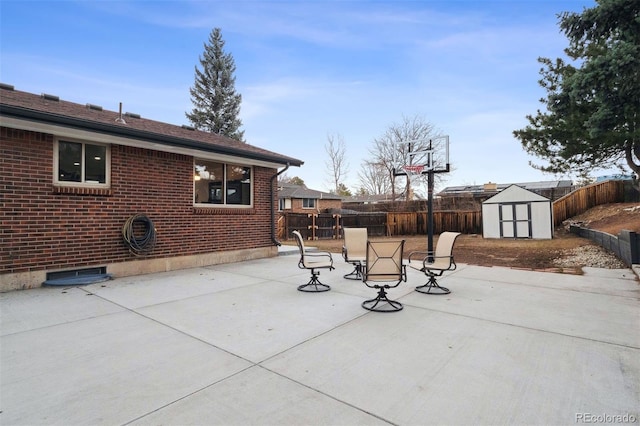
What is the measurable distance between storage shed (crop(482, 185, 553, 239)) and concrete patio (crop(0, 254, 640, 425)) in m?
11.7

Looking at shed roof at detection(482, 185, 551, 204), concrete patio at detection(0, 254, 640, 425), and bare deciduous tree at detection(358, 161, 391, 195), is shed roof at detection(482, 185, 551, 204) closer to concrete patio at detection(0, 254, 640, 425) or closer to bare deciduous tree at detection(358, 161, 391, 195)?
concrete patio at detection(0, 254, 640, 425)

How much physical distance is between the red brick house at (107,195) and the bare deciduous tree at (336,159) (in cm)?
2928

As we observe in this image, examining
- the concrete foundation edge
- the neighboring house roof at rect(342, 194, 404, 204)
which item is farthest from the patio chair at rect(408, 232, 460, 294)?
the neighboring house roof at rect(342, 194, 404, 204)

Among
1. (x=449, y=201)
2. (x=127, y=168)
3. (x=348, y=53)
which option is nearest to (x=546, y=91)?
(x=348, y=53)

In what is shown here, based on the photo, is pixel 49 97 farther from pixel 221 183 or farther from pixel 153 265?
pixel 153 265

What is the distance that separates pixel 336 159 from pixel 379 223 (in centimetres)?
1923

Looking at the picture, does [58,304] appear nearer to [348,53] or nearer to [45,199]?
[45,199]

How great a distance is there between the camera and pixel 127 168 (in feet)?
22.0

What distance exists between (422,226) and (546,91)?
9898mm

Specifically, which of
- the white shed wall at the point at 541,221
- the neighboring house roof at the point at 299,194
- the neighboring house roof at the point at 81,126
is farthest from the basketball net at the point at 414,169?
the neighboring house roof at the point at 299,194

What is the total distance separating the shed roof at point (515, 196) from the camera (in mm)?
15819

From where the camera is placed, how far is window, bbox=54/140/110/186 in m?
5.89

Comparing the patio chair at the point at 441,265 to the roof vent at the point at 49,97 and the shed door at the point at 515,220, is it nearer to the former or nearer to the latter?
the roof vent at the point at 49,97

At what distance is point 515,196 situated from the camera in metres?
16.3
